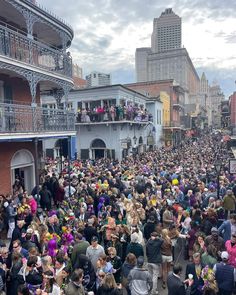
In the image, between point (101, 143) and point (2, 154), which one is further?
point (101, 143)

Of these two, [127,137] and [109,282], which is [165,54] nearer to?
[127,137]

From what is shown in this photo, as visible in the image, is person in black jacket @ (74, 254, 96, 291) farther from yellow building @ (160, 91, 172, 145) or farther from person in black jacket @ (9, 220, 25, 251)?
yellow building @ (160, 91, 172, 145)

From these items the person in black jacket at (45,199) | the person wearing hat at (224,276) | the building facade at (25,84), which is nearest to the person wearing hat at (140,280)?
the person wearing hat at (224,276)

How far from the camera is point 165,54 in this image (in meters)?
143

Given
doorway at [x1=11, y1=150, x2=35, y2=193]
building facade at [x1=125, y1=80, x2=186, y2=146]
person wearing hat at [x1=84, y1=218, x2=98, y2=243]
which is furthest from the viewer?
building facade at [x1=125, y1=80, x2=186, y2=146]

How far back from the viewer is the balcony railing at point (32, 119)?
11.9 meters

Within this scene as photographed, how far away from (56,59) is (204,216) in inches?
452

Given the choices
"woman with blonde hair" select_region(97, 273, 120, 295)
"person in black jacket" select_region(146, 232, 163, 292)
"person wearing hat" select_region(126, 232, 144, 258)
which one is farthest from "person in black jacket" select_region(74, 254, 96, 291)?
"person in black jacket" select_region(146, 232, 163, 292)

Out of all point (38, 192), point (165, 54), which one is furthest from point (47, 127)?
point (165, 54)

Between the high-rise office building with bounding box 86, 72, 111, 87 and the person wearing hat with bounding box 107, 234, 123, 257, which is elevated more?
the high-rise office building with bounding box 86, 72, 111, 87

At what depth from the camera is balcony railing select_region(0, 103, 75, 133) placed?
11.9 meters

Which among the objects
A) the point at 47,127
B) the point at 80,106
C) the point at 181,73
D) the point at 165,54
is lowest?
the point at 47,127

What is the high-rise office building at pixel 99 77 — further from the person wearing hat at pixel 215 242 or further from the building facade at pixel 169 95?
the person wearing hat at pixel 215 242

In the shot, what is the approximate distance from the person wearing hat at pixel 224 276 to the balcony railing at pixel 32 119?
29.1ft
